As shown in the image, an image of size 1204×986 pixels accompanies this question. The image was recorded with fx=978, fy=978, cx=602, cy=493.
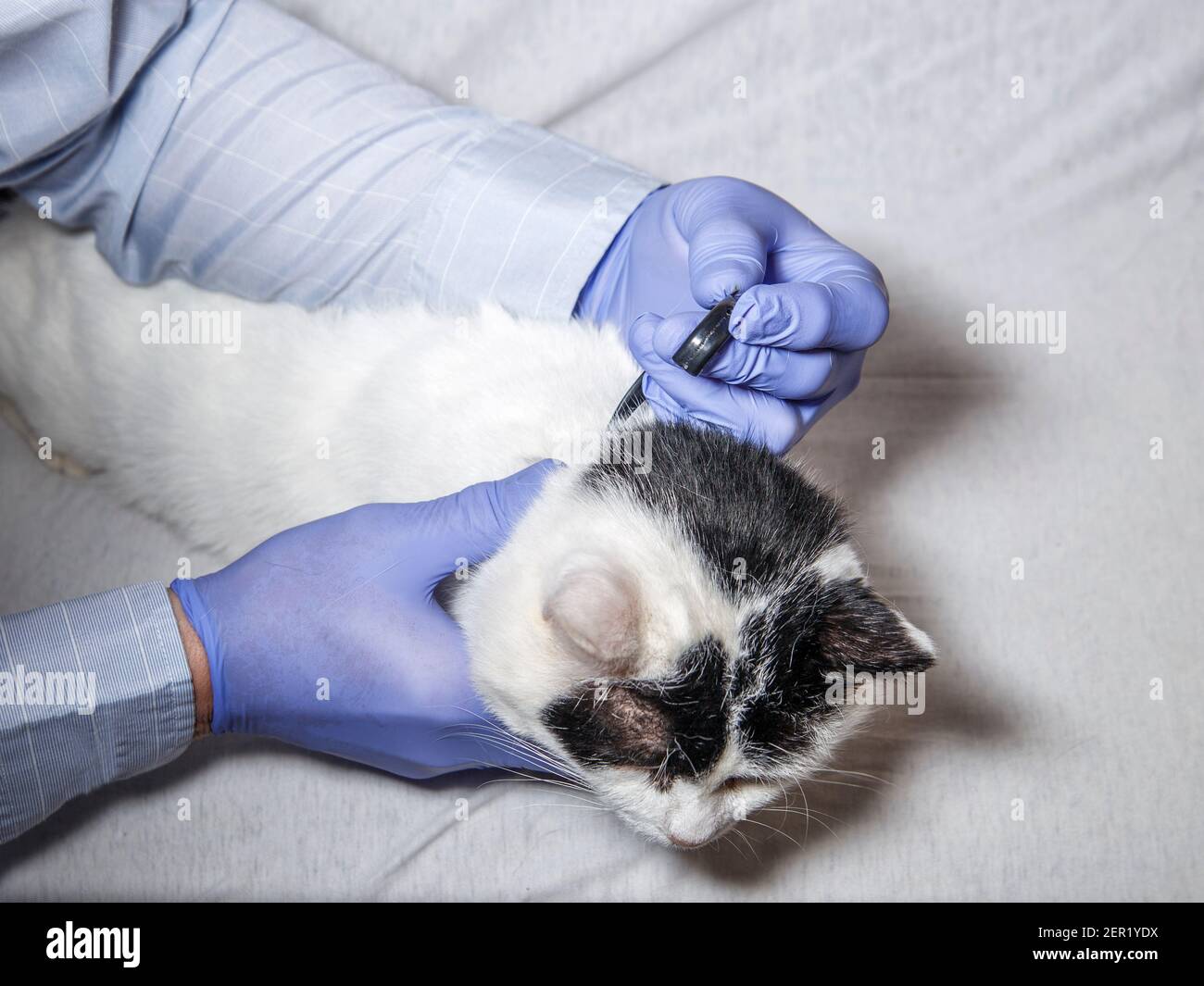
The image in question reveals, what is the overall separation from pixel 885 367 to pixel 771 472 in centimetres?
68

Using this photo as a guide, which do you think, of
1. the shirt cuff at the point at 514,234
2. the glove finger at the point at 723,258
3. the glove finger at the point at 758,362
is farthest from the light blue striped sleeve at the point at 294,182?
the glove finger at the point at 758,362

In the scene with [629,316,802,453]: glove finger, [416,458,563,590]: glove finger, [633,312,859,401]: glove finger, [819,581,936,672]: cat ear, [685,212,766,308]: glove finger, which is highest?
[685,212,766,308]: glove finger

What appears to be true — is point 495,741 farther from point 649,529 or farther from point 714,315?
point 714,315

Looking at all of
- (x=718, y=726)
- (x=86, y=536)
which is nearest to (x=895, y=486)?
(x=718, y=726)

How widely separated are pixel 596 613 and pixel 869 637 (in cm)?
28

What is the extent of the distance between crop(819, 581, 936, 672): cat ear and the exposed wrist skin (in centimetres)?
66

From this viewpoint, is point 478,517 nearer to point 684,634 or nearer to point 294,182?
point 684,634

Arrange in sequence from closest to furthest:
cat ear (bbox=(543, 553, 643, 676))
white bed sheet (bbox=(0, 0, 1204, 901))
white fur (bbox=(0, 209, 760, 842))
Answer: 1. cat ear (bbox=(543, 553, 643, 676))
2. white fur (bbox=(0, 209, 760, 842))
3. white bed sheet (bbox=(0, 0, 1204, 901))

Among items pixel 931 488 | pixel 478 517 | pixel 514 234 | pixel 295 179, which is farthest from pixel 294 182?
pixel 931 488

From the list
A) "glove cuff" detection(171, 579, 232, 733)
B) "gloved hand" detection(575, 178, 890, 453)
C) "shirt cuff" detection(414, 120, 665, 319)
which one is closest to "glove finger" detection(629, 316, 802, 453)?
"gloved hand" detection(575, 178, 890, 453)

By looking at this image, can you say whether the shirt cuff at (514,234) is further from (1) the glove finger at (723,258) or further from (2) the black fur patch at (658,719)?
(2) the black fur patch at (658,719)

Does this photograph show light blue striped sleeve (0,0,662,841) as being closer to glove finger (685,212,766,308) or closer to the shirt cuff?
the shirt cuff

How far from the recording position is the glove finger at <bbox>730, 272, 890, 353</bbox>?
988 mm

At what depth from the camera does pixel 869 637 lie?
2.90 feet
